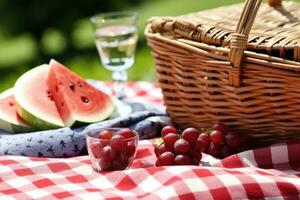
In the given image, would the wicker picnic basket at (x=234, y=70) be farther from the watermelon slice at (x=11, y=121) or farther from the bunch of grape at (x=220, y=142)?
the watermelon slice at (x=11, y=121)

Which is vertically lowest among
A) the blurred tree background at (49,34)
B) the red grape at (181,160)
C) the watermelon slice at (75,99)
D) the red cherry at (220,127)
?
the blurred tree background at (49,34)

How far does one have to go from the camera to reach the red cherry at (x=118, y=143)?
6.66 ft

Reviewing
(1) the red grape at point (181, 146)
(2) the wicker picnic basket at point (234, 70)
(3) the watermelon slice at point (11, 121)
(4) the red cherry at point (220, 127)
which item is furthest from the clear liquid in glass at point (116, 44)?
(1) the red grape at point (181, 146)

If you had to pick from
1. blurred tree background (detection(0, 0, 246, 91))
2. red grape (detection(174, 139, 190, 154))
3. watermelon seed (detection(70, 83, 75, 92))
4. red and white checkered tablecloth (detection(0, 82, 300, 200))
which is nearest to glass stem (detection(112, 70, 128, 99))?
watermelon seed (detection(70, 83, 75, 92))

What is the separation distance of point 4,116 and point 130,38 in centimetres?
55

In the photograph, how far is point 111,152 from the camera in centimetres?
205

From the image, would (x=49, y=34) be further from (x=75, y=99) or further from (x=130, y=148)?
(x=130, y=148)

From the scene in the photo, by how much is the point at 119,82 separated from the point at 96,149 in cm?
78

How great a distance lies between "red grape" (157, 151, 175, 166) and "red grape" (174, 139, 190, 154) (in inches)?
0.8

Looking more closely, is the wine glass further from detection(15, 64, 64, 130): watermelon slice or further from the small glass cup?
the small glass cup

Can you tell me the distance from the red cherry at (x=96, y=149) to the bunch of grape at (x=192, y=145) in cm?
15

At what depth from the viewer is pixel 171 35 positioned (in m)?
2.35

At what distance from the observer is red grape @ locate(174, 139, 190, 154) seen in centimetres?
203

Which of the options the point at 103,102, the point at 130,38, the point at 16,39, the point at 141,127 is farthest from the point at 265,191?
the point at 16,39
